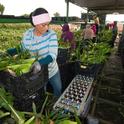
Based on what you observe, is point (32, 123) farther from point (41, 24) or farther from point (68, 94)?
point (68, 94)

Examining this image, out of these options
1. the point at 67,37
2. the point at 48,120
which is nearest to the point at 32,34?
the point at 48,120

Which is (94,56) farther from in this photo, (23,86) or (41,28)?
(23,86)

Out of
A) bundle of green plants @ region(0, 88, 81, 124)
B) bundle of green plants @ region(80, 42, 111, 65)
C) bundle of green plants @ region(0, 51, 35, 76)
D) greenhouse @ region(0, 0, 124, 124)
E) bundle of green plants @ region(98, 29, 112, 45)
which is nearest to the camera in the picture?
bundle of green plants @ region(0, 88, 81, 124)

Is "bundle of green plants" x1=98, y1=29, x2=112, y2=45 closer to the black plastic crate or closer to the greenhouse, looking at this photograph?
the greenhouse

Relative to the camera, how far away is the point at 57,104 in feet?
7.64

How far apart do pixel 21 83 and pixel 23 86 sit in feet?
0.09

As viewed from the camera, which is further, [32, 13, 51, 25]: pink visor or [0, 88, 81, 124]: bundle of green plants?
[32, 13, 51, 25]: pink visor

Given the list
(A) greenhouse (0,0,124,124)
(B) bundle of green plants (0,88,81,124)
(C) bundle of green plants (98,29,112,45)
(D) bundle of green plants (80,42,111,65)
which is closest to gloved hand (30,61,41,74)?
(A) greenhouse (0,0,124,124)

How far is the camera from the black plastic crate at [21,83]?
1.67 m

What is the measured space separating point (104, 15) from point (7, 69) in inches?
465

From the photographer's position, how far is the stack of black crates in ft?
5.50

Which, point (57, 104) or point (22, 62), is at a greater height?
point (22, 62)

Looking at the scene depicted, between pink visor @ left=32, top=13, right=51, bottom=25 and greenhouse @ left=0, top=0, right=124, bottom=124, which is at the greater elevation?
pink visor @ left=32, top=13, right=51, bottom=25

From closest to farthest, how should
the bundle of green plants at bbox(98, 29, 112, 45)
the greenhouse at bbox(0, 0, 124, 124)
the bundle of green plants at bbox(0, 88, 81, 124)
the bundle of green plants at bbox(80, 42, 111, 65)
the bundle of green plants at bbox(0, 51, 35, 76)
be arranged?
the bundle of green plants at bbox(0, 88, 81, 124)
the greenhouse at bbox(0, 0, 124, 124)
the bundle of green plants at bbox(0, 51, 35, 76)
the bundle of green plants at bbox(80, 42, 111, 65)
the bundle of green plants at bbox(98, 29, 112, 45)
